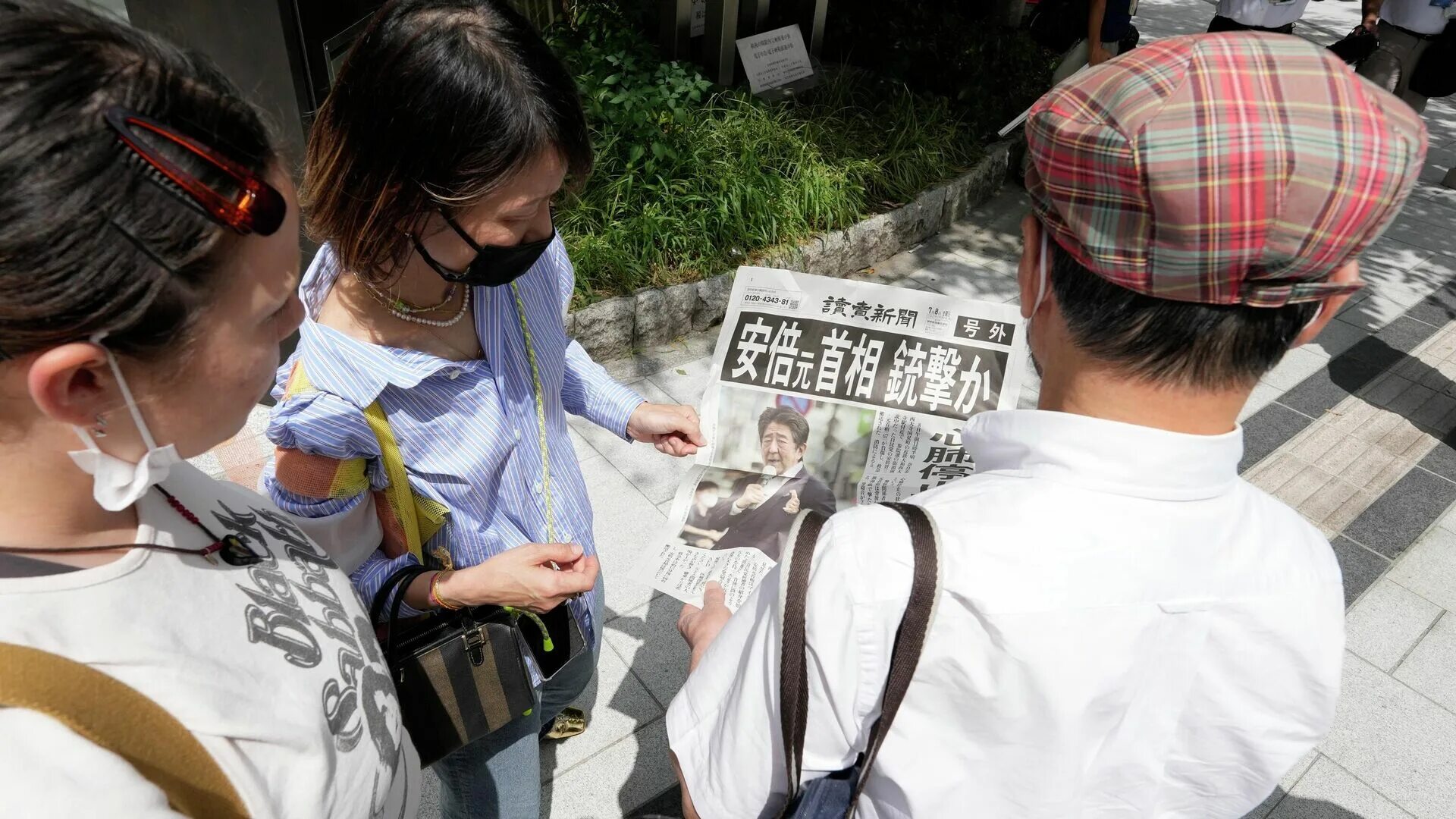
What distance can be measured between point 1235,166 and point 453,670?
3.81 feet

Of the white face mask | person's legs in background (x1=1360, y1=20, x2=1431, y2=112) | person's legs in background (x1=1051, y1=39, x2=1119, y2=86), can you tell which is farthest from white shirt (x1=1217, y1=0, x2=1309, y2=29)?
the white face mask

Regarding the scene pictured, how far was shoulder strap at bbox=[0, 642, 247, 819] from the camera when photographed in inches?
23.8

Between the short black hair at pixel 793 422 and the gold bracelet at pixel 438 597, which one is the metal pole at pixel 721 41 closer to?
the short black hair at pixel 793 422

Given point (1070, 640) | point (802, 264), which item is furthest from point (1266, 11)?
point (1070, 640)

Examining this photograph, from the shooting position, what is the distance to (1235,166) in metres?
0.68

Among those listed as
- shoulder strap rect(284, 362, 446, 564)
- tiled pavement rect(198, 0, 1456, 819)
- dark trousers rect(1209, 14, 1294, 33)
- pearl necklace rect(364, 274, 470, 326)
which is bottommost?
tiled pavement rect(198, 0, 1456, 819)

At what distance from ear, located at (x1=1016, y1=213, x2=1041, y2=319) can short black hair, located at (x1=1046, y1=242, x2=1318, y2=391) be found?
0.04 metres

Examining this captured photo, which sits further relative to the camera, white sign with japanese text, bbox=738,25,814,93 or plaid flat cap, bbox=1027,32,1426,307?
white sign with japanese text, bbox=738,25,814,93

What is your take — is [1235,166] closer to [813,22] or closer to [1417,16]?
[813,22]

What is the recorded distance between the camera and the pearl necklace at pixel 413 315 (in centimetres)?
127

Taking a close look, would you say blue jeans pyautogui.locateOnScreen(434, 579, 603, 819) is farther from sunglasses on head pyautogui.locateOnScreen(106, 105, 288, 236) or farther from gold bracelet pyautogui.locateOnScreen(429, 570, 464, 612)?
sunglasses on head pyautogui.locateOnScreen(106, 105, 288, 236)

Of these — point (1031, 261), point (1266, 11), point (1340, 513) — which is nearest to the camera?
point (1031, 261)

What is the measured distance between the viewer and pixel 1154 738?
34.0 inches

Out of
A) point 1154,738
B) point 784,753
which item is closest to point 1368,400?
point 1154,738
